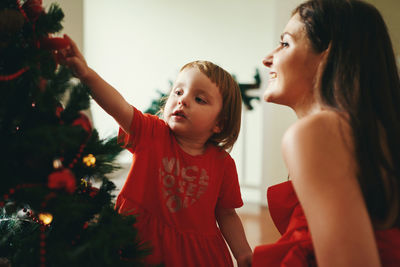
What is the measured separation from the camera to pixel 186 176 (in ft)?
3.26

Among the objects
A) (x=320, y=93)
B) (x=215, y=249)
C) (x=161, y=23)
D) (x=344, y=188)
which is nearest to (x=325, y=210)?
(x=344, y=188)

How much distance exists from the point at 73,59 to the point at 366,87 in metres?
0.60

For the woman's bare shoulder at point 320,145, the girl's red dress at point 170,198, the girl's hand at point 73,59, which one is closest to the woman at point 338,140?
the woman's bare shoulder at point 320,145

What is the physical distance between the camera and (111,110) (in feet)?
2.67

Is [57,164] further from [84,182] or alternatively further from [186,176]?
[186,176]

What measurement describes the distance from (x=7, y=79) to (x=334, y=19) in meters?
0.66

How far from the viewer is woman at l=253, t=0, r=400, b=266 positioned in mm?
575

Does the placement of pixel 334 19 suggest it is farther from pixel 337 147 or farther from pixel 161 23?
pixel 161 23

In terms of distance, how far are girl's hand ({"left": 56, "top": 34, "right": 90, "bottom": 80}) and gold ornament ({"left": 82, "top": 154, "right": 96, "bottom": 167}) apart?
0.66 ft

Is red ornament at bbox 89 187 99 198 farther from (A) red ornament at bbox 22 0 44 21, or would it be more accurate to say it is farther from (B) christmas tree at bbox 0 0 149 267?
(A) red ornament at bbox 22 0 44 21

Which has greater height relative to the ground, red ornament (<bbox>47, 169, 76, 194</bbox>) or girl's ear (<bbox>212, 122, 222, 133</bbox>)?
red ornament (<bbox>47, 169, 76, 194</bbox>)

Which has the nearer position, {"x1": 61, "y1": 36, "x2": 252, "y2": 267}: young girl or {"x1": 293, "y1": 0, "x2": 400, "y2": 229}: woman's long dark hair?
{"x1": 293, "y1": 0, "x2": 400, "y2": 229}: woman's long dark hair

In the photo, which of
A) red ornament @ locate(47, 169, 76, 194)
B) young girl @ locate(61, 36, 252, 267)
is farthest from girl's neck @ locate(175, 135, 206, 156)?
red ornament @ locate(47, 169, 76, 194)

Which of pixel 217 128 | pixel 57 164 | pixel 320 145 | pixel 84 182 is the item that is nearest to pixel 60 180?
pixel 57 164
